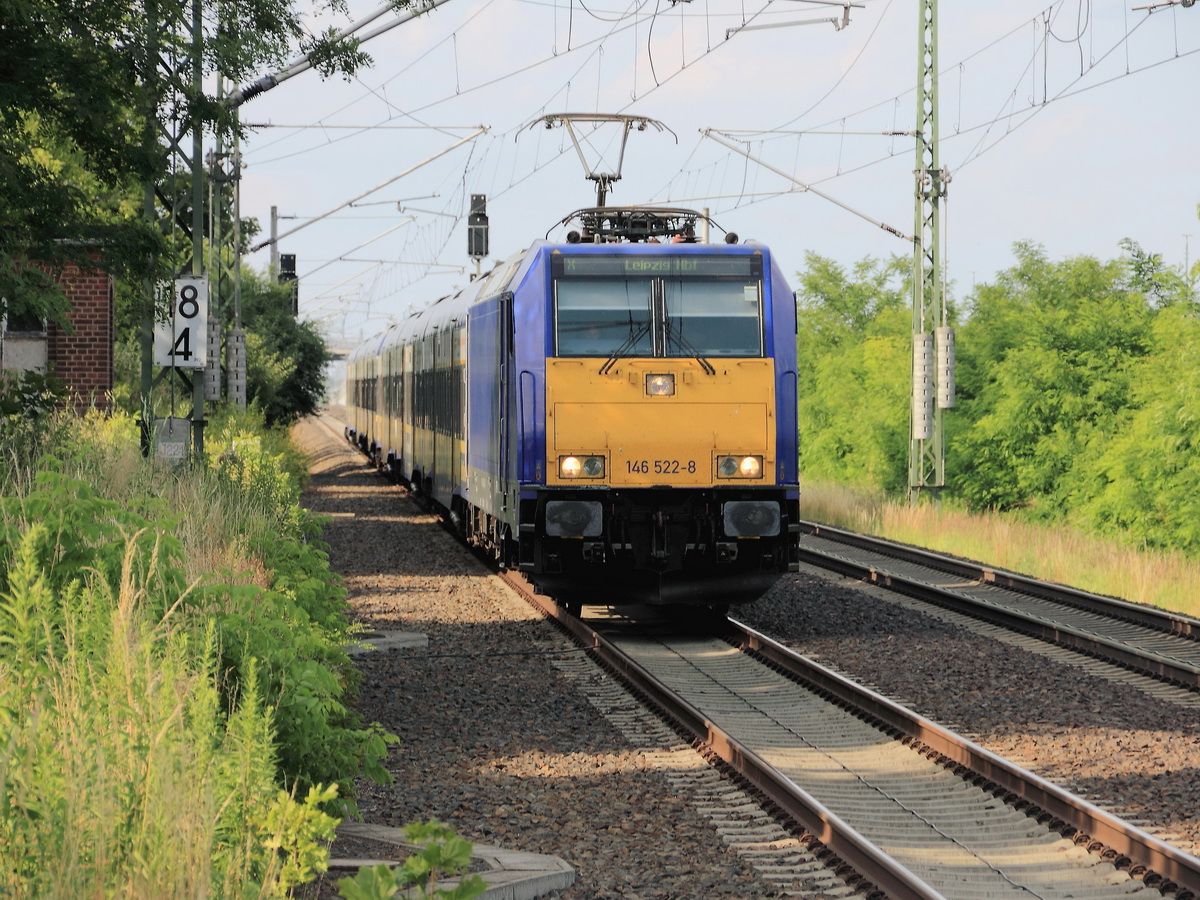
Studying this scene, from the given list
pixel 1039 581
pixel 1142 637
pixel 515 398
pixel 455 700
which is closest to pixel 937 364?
pixel 1039 581

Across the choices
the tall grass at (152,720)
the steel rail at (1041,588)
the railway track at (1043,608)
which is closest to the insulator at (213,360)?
the railway track at (1043,608)

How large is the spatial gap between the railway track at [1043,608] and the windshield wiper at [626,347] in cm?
446

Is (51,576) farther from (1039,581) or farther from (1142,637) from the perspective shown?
(1039,581)

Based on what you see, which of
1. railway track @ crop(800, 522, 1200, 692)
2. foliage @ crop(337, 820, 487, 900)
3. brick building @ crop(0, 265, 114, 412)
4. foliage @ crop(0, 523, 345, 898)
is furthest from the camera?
brick building @ crop(0, 265, 114, 412)

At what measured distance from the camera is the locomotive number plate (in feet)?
41.5

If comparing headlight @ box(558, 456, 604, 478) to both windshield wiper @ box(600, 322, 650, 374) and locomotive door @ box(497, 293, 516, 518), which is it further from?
windshield wiper @ box(600, 322, 650, 374)

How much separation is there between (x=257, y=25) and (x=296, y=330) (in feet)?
99.2

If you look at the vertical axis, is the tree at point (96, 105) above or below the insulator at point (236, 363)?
above

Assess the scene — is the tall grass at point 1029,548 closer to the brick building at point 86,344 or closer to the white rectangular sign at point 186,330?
the white rectangular sign at point 186,330

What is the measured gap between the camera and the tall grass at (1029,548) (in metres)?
17.7

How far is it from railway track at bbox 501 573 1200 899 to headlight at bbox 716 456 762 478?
1599mm

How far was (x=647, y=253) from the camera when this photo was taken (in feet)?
42.8

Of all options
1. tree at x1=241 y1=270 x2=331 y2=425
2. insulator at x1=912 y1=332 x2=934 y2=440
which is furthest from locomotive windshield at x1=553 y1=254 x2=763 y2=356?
tree at x1=241 y1=270 x2=331 y2=425

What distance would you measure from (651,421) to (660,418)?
82 mm
